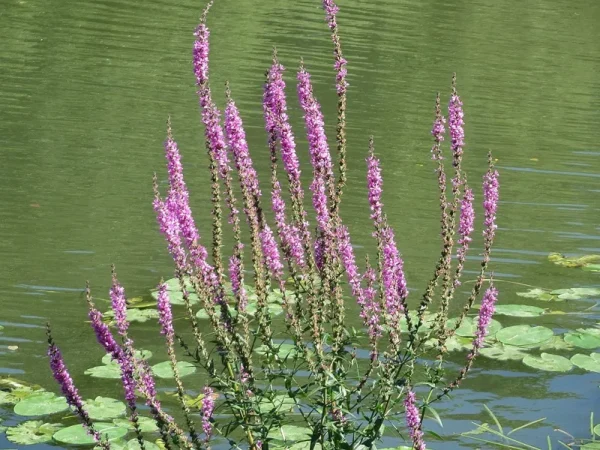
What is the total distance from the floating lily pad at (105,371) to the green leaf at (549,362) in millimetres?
2697

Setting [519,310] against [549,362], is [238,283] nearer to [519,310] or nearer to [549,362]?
[549,362]

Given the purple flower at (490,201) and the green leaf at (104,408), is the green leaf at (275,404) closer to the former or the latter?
the green leaf at (104,408)

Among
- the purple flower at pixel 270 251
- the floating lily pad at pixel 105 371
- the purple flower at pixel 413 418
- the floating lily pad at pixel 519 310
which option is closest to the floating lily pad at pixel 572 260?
the floating lily pad at pixel 519 310

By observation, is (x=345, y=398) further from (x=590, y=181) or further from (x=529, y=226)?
(x=590, y=181)

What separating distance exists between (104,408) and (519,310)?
3379 mm

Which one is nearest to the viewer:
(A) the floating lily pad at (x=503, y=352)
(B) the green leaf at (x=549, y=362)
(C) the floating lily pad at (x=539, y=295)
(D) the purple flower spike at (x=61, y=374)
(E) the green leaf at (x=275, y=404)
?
(D) the purple flower spike at (x=61, y=374)

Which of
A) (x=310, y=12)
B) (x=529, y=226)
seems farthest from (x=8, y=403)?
(x=310, y=12)

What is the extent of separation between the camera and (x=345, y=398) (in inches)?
151

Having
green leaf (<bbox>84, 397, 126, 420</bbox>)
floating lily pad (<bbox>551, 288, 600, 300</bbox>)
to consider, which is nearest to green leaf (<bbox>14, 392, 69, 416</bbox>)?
green leaf (<bbox>84, 397, 126, 420</bbox>)

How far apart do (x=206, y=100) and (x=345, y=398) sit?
1228 millimetres

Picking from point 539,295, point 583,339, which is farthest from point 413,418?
point 539,295

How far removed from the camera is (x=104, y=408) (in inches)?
228

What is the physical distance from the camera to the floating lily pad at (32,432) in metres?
5.50

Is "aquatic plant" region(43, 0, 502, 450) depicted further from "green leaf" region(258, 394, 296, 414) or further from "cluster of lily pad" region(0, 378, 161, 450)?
"cluster of lily pad" region(0, 378, 161, 450)
